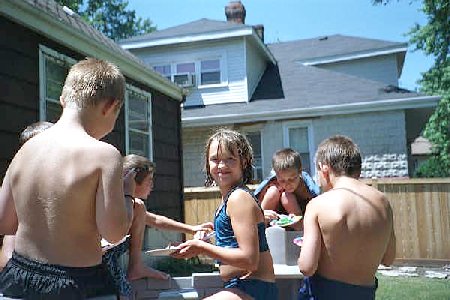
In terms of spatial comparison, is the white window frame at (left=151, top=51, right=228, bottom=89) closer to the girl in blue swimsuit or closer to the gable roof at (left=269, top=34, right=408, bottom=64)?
the gable roof at (left=269, top=34, right=408, bottom=64)

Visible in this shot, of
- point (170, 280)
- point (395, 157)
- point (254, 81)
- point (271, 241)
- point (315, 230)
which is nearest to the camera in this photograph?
point (315, 230)

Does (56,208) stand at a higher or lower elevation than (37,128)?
lower

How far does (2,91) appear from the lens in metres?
4.50

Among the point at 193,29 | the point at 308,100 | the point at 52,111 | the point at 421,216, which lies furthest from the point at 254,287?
the point at 193,29

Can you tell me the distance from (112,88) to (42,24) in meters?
4.18

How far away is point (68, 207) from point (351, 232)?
129 cm

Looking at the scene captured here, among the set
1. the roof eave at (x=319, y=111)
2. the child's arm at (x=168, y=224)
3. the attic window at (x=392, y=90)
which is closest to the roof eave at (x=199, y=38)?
the roof eave at (x=319, y=111)

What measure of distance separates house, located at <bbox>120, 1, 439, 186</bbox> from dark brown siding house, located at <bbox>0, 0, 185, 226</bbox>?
5084 mm

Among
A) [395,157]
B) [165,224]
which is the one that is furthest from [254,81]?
[165,224]

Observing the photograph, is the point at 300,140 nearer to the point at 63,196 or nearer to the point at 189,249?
the point at 189,249

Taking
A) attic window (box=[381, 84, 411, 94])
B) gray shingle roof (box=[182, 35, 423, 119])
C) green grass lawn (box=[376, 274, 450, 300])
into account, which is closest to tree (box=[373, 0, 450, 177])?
gray shingle roof (box=[182, 35, 423, 119])

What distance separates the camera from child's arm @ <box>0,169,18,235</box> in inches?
65.7

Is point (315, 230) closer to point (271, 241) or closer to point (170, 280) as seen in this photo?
point (271, 241)

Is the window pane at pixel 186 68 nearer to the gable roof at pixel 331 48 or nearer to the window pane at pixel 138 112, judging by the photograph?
the gable roof at pixel 331 48
